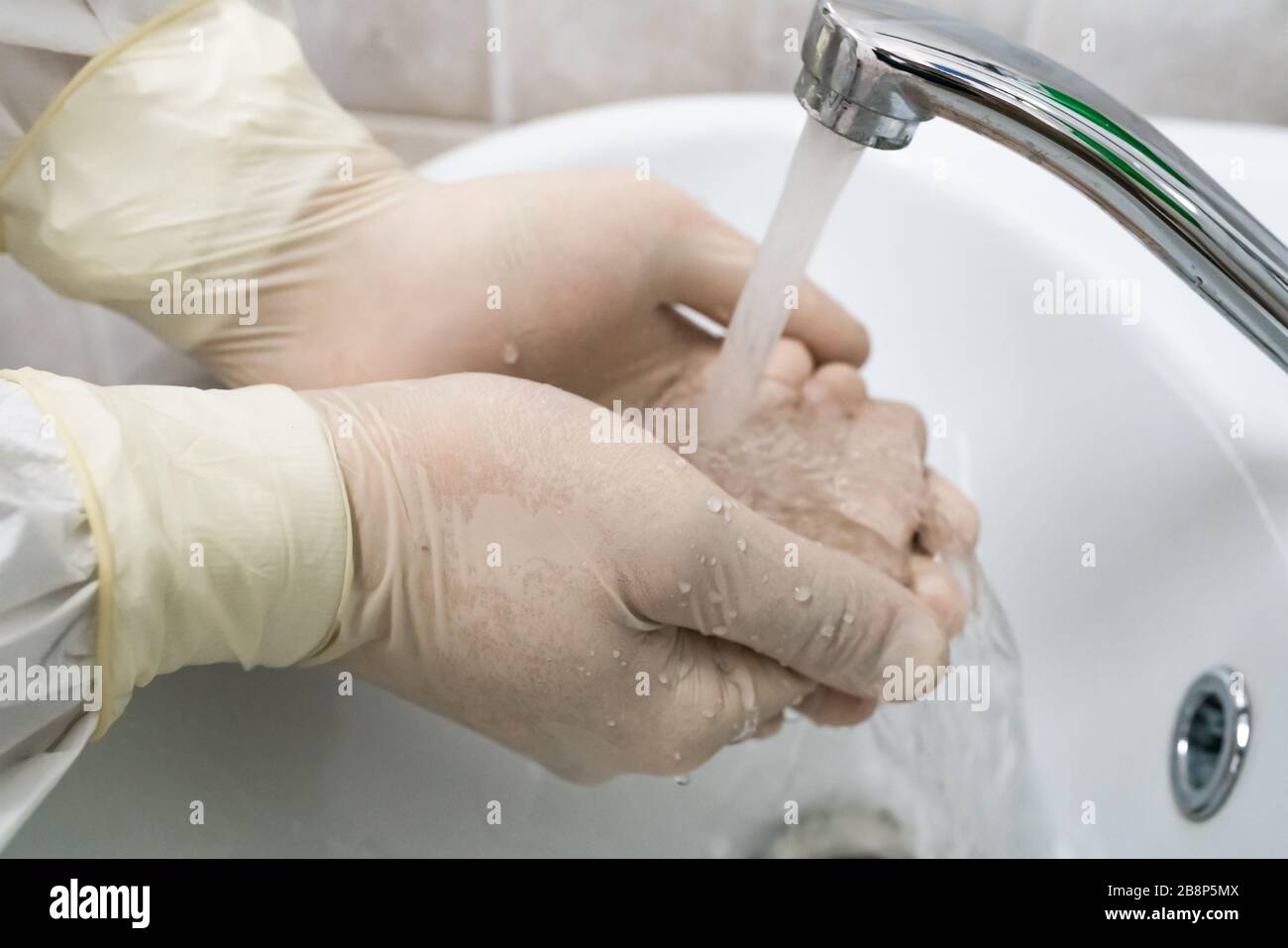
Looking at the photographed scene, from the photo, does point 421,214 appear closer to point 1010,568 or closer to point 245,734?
point 245,734

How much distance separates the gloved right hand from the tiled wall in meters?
0.45

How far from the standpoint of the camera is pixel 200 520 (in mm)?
364

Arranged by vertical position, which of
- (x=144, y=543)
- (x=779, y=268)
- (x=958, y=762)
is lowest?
(x=958, y=762)

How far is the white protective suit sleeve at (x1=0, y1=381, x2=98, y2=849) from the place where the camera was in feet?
1.06

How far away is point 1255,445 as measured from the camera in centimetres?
50

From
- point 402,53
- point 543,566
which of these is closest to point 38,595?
point 543,566

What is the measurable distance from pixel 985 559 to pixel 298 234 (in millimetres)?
420

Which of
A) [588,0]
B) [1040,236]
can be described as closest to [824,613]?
[1040,236]

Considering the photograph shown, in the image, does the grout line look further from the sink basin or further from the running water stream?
the running water stream

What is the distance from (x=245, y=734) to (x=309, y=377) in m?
0.17

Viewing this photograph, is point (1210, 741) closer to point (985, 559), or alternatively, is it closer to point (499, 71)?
point (985, 559)

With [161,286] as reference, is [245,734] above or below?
below

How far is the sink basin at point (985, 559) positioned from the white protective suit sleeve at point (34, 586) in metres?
0.09

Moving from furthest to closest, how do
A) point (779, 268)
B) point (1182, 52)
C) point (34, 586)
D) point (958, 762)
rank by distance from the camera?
point (1182, 52), point (958, 762), point (779, 268), point (34, 586)
